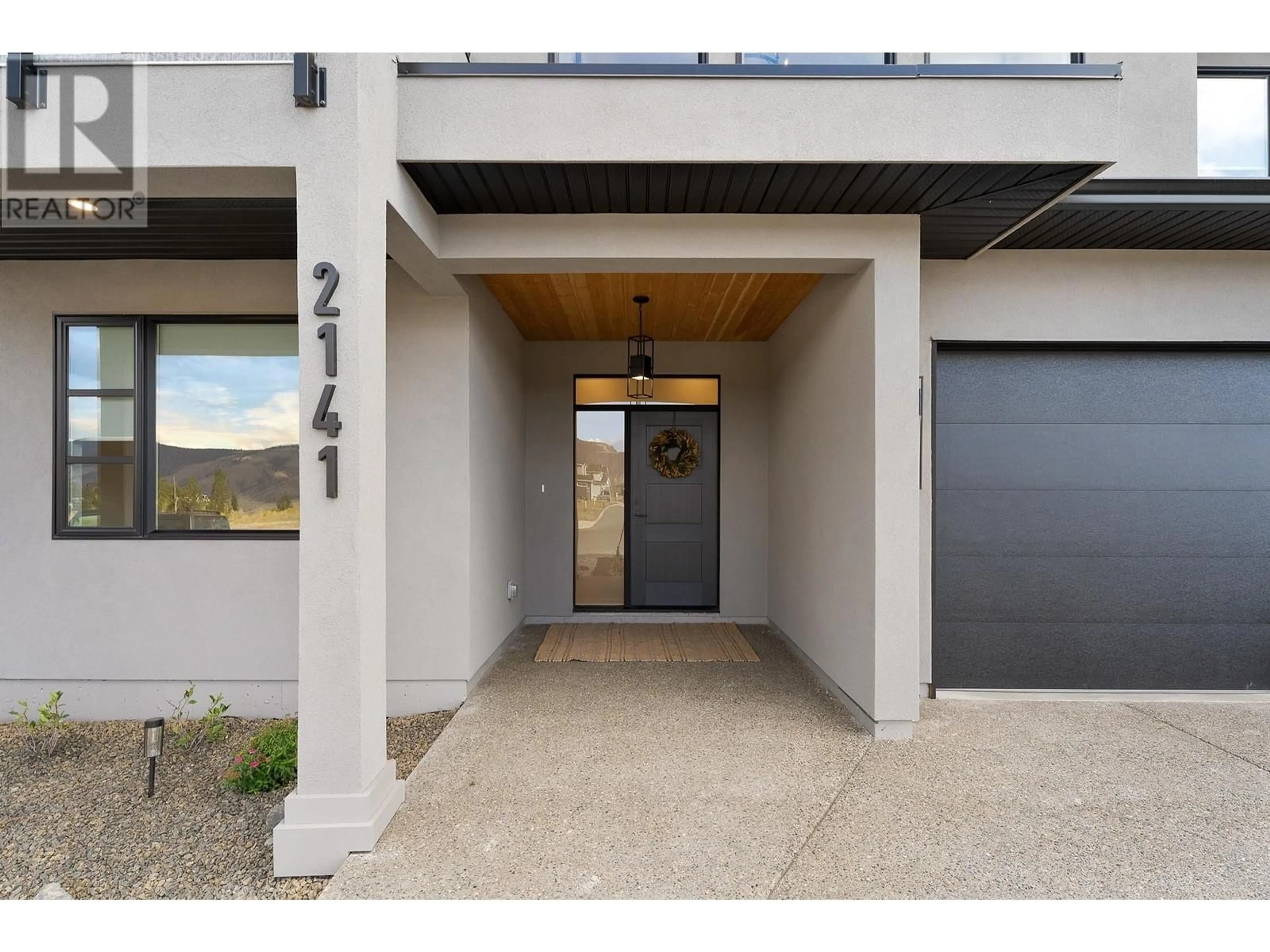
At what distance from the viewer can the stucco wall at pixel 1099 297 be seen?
13.2 ft

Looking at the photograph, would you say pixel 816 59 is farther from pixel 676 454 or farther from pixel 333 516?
pixel 676 454

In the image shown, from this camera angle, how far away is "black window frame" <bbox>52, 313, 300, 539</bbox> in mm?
3887

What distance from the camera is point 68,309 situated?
390 centimetres

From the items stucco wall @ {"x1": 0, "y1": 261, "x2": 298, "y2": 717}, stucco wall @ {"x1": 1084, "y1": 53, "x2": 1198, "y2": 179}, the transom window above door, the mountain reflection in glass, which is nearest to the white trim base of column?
stucco wall @ {"x1": 0, "y1": 261, "x2": 298, "y2": 717}

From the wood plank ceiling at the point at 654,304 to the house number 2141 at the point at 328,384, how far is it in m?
1.60

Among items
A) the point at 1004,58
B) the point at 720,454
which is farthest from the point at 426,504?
the point at 1004,58

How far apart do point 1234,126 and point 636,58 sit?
12.4 ft

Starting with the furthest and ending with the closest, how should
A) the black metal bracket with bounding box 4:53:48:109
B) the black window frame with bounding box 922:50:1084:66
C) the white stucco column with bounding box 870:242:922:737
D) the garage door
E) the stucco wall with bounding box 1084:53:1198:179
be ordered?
the garage door < the stucco wall with bounding box 1084:53:1198:179 < the white stucco column with bounding box 870:242:922:737 < the black window frame with bounding box 922:50:1084:66 < the black metal bracket with bounding box 4:53:48:109

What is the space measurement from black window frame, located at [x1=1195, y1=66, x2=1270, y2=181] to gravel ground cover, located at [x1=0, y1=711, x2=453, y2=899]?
6.08 meters

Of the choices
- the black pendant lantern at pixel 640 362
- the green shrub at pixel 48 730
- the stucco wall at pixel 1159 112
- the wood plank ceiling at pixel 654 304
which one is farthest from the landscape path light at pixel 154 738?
the stucco wall at pixel 1159 112

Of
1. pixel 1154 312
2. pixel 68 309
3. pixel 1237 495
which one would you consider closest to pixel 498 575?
pixel 68 309

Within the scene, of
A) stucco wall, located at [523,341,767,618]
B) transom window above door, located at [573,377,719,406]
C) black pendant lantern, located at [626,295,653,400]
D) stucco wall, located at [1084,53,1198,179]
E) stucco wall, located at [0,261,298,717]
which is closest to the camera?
stucco wall, located at [1084,53,1198,179]

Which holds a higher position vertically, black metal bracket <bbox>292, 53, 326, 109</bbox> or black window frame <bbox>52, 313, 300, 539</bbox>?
black metal bracket <bbox>292, 53, 326, 109</bbox>

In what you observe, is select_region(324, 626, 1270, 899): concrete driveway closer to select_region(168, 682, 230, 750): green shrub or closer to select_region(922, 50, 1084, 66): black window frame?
select_region(168, 682, 230, 750): green shrub
